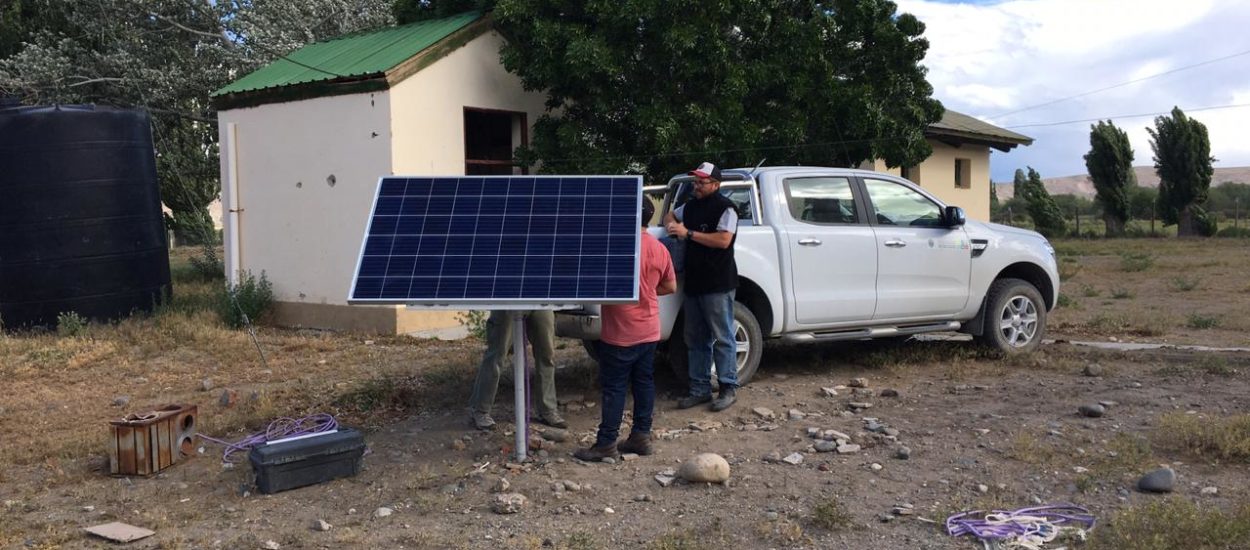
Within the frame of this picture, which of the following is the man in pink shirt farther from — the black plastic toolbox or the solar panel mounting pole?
the black plastic toolbox

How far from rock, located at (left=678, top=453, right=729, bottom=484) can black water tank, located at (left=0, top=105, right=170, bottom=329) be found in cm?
924

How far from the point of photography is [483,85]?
Answer: 1250 centimetres

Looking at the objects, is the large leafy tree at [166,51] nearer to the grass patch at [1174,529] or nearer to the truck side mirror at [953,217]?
the truck side mirror at [953,217]

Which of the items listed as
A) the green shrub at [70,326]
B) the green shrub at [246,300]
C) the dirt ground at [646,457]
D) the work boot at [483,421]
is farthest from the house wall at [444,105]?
the work boot at [483,421]

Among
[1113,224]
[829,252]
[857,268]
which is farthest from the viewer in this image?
[1113,224]

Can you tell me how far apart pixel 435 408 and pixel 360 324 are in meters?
4.90

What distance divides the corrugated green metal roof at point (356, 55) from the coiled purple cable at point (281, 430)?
5.31 m

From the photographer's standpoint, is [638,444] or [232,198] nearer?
[638,444]

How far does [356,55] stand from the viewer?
12734mm

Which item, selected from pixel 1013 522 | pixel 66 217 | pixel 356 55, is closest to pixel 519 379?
pixel 1013 522

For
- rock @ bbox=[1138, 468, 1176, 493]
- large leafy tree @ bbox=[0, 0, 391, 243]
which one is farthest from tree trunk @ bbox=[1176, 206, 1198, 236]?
rock @ bbox=[1138, 468, 1176, 493]

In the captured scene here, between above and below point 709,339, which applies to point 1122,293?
below

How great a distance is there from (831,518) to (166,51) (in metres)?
17.8

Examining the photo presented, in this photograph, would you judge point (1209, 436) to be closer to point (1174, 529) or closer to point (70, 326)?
point (1174, 529)
